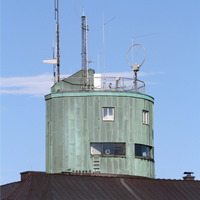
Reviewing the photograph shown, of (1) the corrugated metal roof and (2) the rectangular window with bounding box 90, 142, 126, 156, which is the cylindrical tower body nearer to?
(2) the rectangular window with bounding box 90, 142, 126, 156

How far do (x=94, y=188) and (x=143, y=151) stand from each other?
855 centimetres

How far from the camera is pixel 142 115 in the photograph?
65.1 meters

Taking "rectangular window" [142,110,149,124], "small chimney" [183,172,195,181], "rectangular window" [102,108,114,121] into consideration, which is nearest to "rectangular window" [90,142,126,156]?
"rectangular window" [102,108,114,121]

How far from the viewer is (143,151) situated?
64750mm

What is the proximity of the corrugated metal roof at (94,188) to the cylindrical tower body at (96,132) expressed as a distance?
1458 millimetres

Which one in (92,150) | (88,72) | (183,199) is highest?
(88,72)

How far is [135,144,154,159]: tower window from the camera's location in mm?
63975

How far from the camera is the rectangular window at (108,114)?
63.4 meters

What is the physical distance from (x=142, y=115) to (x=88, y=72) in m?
6.19

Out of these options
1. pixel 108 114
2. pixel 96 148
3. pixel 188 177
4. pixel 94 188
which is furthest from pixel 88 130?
pixel 188 177

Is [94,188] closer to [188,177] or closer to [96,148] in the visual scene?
[96,148]

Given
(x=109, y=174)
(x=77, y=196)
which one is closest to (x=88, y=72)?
(x=109, y=174)

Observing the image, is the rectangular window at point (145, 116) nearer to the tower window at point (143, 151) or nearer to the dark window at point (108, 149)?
the tower window at point (143, 151)

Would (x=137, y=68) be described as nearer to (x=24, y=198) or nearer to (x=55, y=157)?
(x=55, y=157)
